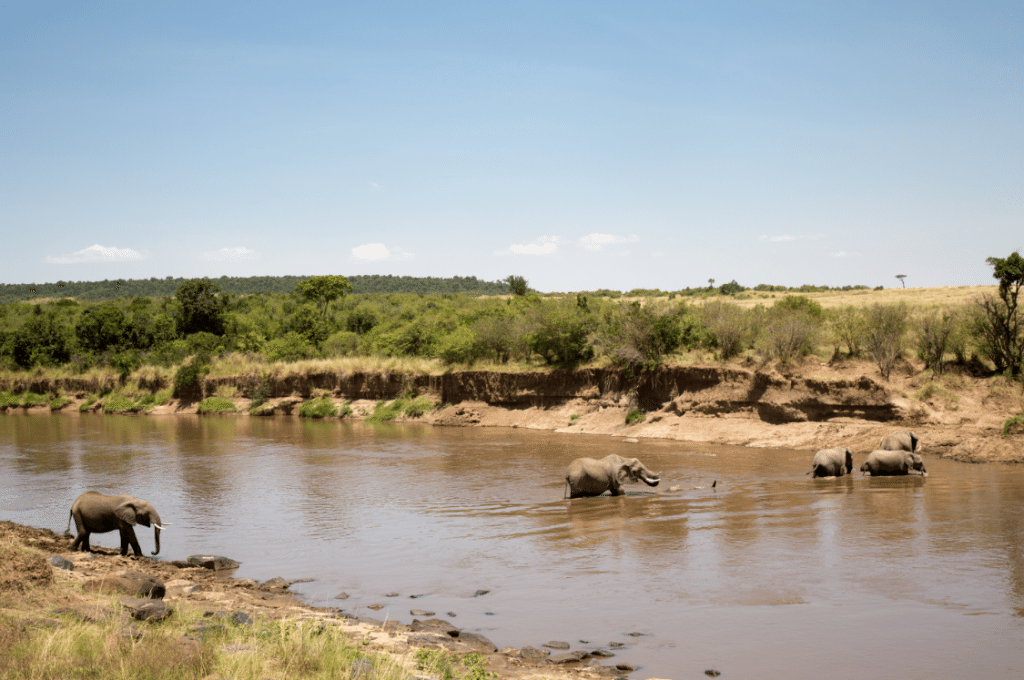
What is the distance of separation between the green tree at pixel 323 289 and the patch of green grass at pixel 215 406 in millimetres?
20571

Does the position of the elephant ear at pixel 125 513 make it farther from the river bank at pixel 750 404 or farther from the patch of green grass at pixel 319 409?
the patch of green grass at pixel 319 409

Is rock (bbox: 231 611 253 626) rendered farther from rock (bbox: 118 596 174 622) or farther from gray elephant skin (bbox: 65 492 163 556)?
gray elephant skin (bbox: 65 492 163 556)

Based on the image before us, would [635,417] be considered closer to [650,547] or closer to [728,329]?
[728,329]

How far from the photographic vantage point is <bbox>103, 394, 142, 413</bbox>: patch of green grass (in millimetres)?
50531

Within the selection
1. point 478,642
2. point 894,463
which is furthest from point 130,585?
point 894,463

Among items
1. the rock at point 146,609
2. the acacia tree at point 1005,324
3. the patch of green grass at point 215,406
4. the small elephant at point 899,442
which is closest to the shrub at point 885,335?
the acacia tree at point 1005,324

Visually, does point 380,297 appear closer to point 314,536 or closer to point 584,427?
point 584,427

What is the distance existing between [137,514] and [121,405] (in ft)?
139

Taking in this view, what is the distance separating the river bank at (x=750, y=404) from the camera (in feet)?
82.6

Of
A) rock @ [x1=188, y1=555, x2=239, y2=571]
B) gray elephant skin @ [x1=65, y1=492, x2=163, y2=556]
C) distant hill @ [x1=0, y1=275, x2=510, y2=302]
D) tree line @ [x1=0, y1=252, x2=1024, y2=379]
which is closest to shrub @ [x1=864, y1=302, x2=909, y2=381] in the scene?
tree line @ [x1=0, y1=252, x2=1024, y2=379]

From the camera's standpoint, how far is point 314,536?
1541 centimetres

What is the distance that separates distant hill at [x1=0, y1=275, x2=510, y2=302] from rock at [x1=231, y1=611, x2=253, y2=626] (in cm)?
13229

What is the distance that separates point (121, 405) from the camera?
50844mm

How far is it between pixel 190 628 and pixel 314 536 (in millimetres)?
6917
